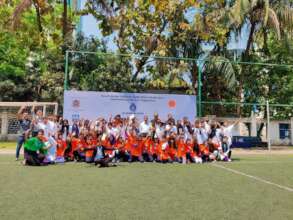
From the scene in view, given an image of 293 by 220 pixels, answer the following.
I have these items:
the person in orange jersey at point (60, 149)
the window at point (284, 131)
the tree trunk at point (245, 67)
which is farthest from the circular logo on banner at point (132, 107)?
the window at point (284, 131)

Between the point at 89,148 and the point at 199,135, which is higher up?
the point at 199,135

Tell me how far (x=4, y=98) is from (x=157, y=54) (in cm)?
1191

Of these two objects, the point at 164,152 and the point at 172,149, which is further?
the point at 172,149

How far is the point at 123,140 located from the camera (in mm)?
12672

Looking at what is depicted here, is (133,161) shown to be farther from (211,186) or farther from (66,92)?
(211,186)

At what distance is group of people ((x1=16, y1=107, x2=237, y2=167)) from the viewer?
39.2 feet

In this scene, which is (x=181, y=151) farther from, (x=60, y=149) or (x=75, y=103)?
(x=75, y=103)

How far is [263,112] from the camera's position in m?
21.2

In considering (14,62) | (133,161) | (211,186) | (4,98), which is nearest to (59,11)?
(14,62)

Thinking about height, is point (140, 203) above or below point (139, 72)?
below

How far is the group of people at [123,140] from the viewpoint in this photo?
39.2ft

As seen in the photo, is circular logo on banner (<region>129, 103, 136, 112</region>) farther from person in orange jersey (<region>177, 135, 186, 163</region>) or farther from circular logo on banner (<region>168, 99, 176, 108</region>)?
person in orange jersey (<region>177, 135, 186, 163</region>)

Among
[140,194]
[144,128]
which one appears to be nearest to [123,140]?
[144,128]

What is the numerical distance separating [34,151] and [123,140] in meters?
2.90
